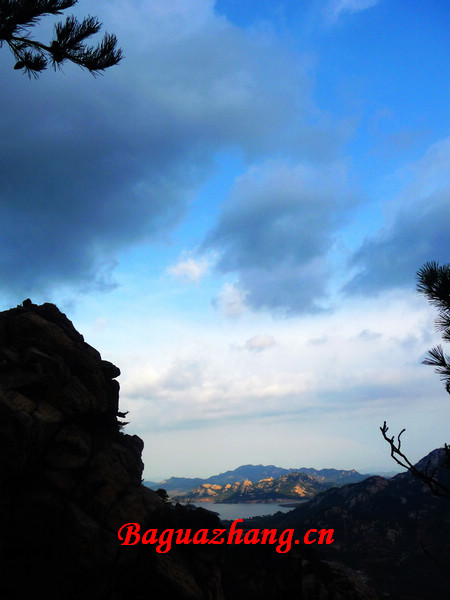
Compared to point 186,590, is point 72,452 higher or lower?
higher

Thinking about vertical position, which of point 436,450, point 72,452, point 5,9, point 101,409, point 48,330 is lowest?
point 436,450

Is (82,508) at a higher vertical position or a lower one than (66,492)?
lower

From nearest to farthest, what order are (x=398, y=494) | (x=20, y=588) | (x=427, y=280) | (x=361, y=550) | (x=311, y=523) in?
(x=427, y=280)
(x=20, y=588)
(x=361, y=550)
(x=311, y=523)
(x=398, y=494)

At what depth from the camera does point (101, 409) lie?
144ft

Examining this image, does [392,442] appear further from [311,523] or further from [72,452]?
[311,523]

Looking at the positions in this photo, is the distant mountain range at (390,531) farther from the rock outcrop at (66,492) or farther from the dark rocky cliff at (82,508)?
the rock outcrop at (66,492)

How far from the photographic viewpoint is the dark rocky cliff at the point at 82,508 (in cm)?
2969

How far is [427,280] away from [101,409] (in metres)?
40.9

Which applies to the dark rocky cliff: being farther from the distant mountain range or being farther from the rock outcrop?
the distant mountain range

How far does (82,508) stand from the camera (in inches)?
1337

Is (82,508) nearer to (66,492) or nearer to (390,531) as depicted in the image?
(66,492)

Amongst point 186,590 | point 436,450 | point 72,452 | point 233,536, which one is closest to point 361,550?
point 436,450

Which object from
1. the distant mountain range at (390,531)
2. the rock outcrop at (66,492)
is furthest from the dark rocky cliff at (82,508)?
the distant mountain range at (390,531)

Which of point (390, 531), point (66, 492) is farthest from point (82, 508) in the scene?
point (390, 531)
